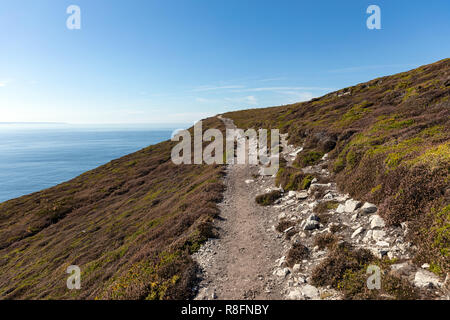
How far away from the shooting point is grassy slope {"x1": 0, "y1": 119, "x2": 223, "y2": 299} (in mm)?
9281

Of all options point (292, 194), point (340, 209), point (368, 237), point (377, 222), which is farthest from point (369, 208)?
point (292, 194)

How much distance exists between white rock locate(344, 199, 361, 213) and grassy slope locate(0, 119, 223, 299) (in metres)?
7.56

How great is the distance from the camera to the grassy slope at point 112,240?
928 centimetres

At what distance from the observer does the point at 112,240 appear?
1895 cm

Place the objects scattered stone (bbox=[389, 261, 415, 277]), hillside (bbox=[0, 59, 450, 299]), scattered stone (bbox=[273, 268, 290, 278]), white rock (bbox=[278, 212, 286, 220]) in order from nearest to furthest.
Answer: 1. scattered stone (bbox=[389, 261, 415, 277])
2. hillside (bbox=[0, 59, 450, 299])
3. scattered stone (bbox=[273, 268, 290, 278])
4. white rock (bbox=[278, 212, 286, 220])

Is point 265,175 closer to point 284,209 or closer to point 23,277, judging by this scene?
point 284,209

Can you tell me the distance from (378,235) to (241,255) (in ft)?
18.8

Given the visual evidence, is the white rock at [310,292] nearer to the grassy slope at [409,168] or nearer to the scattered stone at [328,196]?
the grassy slope at [409,168]

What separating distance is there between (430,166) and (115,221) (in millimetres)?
26136

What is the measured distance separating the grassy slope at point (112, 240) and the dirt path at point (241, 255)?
838 millimetres

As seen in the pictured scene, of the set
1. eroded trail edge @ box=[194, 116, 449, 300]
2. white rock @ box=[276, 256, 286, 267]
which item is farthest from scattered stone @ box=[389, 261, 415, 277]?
white rock @ box=[276, 256, 286, 267]

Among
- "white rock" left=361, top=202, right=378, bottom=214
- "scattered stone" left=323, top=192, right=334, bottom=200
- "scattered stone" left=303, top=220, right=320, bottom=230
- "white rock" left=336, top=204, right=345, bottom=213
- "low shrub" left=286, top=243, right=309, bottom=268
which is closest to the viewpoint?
"low shrub" left=286, top=243, right=309, bottom=268

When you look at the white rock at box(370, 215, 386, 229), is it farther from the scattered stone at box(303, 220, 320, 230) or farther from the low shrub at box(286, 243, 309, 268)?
the low shrub at box(286, 243, 309, 268)

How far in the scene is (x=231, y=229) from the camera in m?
12.8
